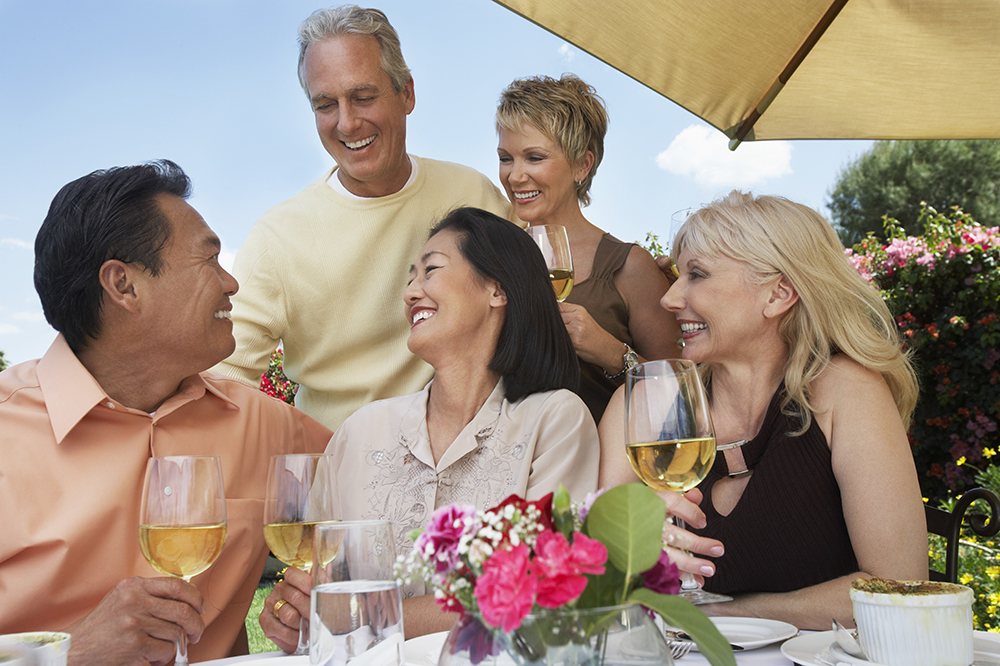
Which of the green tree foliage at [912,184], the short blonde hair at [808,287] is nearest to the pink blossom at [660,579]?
the short blonde hair at [808,287]

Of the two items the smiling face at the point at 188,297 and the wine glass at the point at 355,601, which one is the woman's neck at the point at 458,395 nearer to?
the smiling face at the point at 188,297

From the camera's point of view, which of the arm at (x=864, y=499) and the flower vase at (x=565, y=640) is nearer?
the flower vase at (x=565, y=640)

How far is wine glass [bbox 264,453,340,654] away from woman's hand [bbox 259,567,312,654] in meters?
0.07

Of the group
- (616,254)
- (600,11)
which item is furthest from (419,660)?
(600,11)

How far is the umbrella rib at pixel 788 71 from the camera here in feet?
9.76

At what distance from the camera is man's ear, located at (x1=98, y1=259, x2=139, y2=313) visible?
2.16 metres

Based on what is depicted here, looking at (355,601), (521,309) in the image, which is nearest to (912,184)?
(521,309)

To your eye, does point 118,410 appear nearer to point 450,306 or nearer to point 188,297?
point 188,297

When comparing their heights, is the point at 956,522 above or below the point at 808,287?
below

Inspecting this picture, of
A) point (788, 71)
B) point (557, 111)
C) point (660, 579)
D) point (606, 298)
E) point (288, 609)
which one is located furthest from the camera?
point (788, 71)

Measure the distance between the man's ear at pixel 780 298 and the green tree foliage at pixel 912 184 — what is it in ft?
55.5

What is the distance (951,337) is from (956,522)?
3787mm

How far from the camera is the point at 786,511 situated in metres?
2.07

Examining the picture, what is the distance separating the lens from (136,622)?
5.14 ft
